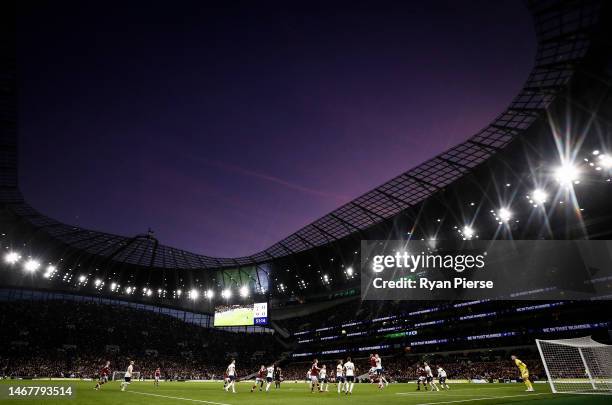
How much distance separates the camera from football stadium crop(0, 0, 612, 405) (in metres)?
25.0

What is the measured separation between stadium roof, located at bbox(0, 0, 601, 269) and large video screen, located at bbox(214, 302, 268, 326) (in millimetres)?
11329

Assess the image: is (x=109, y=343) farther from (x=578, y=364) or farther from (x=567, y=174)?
(x=567, y=174)

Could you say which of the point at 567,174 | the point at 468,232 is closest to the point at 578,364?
the point at 567,174

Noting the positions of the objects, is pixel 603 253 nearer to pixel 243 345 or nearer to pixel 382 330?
pixel 382 330

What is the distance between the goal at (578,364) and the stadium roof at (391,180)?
20.2 m

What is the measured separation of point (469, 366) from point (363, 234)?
23159 millimetres

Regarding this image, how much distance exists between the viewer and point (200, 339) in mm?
82750

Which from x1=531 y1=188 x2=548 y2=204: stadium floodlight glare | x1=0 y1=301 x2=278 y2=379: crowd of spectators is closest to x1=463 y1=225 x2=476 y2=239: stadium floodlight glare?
x1=531 y1=188 x2=548 y2=204: stadium floodlight glare

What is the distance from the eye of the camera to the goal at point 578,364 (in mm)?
19203

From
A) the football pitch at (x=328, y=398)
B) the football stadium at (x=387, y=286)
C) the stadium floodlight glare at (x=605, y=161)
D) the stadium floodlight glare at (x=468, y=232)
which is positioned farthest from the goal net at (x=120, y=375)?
the stadium floodlight glare at (x=605, y=161)

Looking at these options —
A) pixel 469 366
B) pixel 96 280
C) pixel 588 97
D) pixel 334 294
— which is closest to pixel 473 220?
pixel 469 366

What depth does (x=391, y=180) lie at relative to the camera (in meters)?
44.3

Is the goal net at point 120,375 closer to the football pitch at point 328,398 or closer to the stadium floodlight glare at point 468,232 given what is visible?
the football pitch at point 328,398

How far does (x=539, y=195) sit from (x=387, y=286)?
3790cm
